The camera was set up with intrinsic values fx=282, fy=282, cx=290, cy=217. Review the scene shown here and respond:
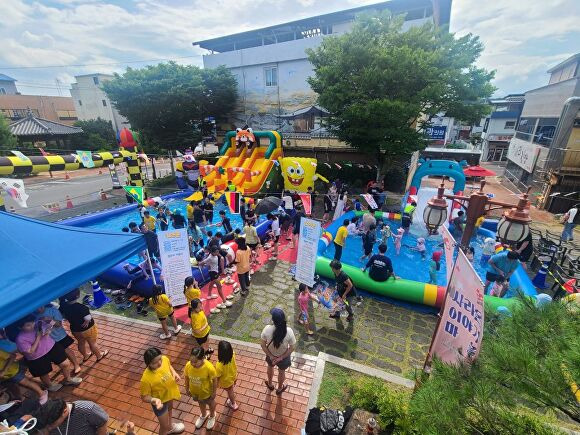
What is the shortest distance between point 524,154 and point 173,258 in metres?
27.6

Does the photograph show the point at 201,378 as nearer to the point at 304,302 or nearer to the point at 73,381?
the point at 304,302

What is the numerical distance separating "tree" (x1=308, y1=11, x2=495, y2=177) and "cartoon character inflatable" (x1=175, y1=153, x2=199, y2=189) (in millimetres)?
10435

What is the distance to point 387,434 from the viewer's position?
4098 millimetres

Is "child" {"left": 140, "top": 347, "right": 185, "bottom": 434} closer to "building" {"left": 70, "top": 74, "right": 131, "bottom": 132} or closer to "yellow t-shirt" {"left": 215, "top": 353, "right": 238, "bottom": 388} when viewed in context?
"yellow t-shirt" {"left": 215, "top": 353, "right": 238, "bottom": 388}

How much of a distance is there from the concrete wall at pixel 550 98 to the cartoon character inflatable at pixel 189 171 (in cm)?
2483

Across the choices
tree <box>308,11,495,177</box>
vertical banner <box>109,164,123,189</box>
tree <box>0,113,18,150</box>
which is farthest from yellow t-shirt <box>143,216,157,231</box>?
tree <box>0,113,18,150</box>

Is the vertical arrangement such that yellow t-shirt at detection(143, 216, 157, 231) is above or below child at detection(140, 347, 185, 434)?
below

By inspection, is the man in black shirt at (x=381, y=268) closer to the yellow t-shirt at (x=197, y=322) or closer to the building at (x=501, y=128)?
the yellow t-shirt at (x=197, y=322)

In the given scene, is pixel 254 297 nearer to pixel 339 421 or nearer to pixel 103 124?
pixel 339 421

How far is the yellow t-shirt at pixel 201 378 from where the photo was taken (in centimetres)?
401

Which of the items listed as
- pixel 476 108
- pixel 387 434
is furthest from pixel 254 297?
pixel 476 108

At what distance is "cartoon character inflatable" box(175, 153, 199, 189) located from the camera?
20.3 meters

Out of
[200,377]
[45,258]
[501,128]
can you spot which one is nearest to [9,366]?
[45,258]

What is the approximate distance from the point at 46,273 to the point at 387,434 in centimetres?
573
